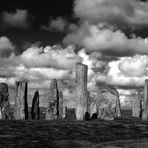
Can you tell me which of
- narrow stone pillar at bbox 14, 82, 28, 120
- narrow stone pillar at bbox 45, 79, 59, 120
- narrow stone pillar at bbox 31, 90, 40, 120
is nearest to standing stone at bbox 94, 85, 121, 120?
narrow stone pillar at bbox 45, 79, 59, 120

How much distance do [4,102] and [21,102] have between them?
1.42 metres

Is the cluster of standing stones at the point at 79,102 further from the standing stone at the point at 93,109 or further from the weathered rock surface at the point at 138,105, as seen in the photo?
the weathered rock surface at the point at 138,105

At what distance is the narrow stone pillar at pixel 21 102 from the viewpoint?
32.9 m

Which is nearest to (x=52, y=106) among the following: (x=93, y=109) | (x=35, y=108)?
(x=35, y=108)

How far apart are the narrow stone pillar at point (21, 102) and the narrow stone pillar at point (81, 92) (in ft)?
18.1

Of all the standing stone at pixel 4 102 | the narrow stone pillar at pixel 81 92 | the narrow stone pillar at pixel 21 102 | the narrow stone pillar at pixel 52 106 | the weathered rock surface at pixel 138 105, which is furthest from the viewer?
the weathered rock surface at pixel 138 105

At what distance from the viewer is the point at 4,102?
108ft

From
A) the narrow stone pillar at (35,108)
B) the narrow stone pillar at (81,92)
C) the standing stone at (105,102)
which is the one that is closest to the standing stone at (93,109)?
the standing stone at (105,102)

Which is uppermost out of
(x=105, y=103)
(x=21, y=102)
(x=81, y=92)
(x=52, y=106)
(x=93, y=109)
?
(x=81, y=92)

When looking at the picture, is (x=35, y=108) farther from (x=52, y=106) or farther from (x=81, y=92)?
(x=81, y=92)

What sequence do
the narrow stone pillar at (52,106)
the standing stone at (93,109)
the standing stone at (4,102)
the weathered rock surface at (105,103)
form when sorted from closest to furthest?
the weathered rock surface at (105,103) → the standing stone at (93,109) → the standing stone at (4,102) → the narrow stone pillar at (52,106)

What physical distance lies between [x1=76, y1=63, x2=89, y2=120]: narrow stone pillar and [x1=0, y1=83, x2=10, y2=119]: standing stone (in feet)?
22.3

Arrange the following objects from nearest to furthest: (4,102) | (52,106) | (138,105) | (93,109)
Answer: (93,109) → (4,102) → (52,106) → (138,105)

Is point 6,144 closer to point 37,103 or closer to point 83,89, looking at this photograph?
point 83,89
